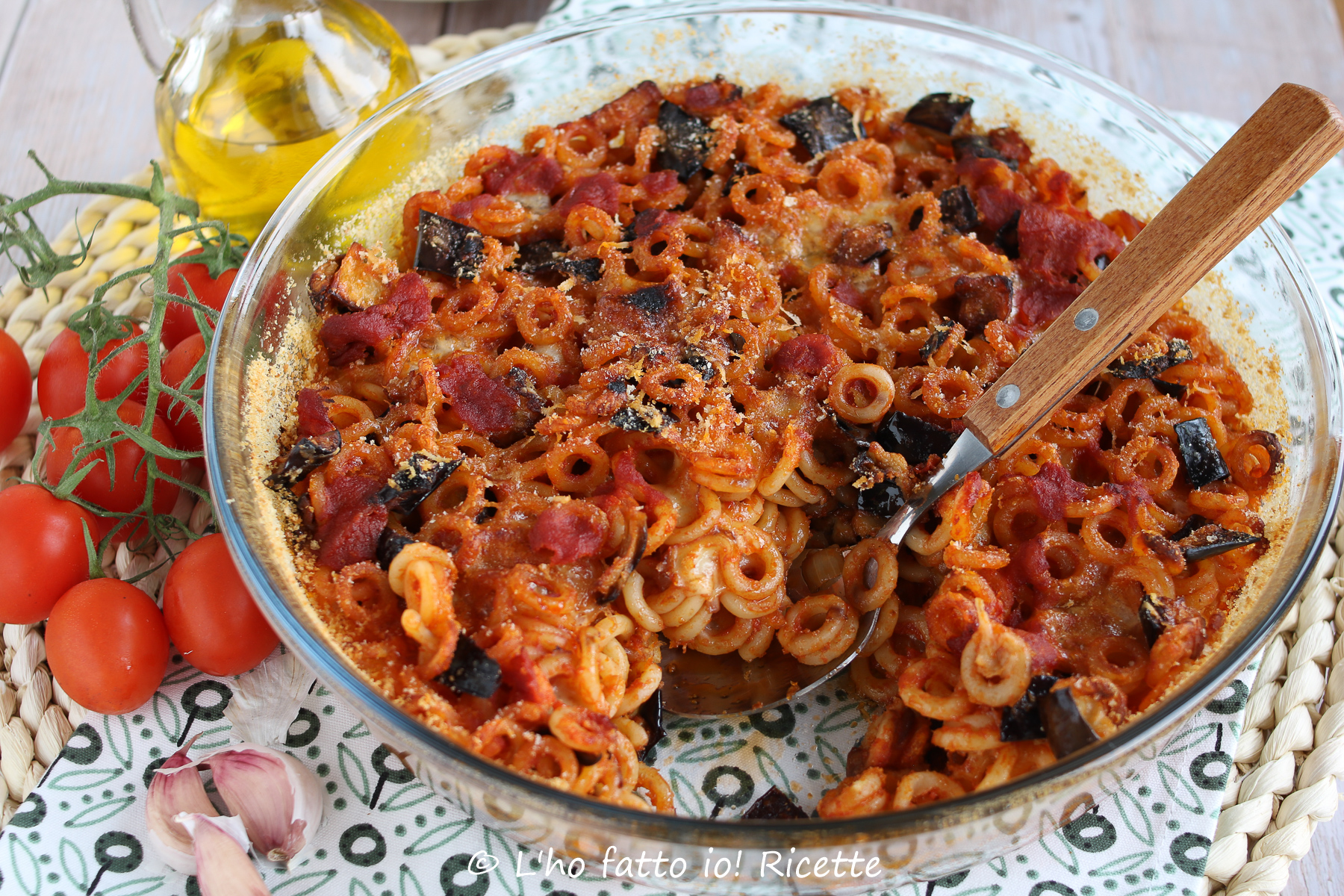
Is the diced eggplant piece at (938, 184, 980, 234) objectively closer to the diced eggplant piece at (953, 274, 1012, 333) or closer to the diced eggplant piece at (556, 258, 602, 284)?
the diced eggplant piece at (953, 274, 1012, 333)

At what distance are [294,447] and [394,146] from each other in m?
1.36

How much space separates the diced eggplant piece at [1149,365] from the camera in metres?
3.14

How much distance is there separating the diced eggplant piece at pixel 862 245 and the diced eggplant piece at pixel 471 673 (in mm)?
1728

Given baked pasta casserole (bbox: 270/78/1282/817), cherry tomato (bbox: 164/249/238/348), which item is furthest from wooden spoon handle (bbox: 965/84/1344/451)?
cherry tomato (bbox: 164/249/238/348)

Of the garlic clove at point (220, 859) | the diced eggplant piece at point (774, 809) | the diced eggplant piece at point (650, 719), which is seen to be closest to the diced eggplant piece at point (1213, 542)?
the diced eggplant piece at point (774, 809)

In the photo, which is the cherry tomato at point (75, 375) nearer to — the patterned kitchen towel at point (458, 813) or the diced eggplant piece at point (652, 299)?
the patterned kitchen towel at point (458, 813)

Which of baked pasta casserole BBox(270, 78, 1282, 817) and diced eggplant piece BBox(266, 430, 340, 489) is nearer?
baked pasta casserole BBox(270, 78, 1282, 817)

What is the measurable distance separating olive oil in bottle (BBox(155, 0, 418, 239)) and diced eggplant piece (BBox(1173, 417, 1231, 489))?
3.21 meters

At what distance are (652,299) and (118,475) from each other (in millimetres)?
1822

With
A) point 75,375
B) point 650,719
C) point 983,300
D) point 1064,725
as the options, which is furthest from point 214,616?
point 983,300

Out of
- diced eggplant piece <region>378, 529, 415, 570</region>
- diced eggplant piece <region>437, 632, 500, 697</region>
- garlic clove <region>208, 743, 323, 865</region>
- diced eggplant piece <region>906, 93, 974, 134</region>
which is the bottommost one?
garlic clove <region>208, 743, 323, 865</region>

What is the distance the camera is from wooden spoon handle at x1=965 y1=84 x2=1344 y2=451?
7.98ft

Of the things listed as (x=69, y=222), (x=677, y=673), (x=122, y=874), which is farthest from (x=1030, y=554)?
(x=69, y=222)

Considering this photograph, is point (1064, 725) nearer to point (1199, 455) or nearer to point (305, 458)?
point (1199, 455)
